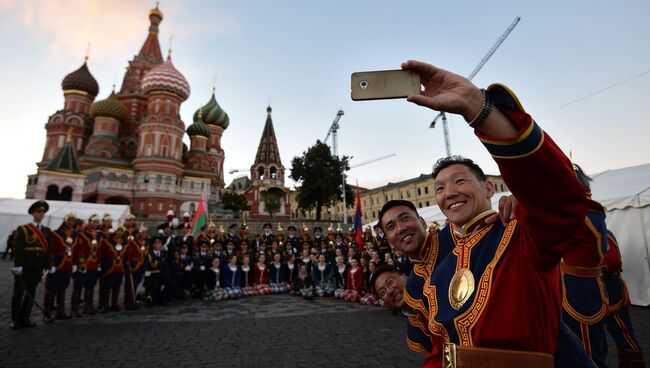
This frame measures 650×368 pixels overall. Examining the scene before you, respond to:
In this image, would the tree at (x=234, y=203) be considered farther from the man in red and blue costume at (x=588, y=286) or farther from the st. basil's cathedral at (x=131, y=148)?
the man in red and blue costume at (x=588, y=286)

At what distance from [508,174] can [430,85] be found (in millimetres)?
421

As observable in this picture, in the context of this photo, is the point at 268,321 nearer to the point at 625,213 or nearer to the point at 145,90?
the point at 625,213

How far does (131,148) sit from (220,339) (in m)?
43.8

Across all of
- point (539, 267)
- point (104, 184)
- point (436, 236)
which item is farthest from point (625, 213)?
point (104, 184)

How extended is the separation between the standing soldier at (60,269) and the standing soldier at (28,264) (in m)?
0.43

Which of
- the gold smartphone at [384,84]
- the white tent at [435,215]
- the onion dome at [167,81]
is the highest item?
the onion dome at [167,81]

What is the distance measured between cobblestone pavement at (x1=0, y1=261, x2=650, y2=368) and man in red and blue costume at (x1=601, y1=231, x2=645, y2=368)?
1115mm

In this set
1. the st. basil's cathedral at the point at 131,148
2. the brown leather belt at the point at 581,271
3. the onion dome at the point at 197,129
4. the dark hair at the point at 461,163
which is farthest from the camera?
the onion dome at the point at 197,129

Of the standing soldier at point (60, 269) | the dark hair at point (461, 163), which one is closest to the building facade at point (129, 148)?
the standing soldier at point (60, 269)

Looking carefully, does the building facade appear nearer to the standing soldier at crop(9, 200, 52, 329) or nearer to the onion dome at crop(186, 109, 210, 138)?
the onion dome at crop(186, 109, 210, 138)

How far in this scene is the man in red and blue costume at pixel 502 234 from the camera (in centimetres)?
96

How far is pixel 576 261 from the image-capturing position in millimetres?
3098

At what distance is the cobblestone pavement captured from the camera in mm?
4523

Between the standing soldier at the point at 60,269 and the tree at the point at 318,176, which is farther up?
the tree at the point at 318,176
